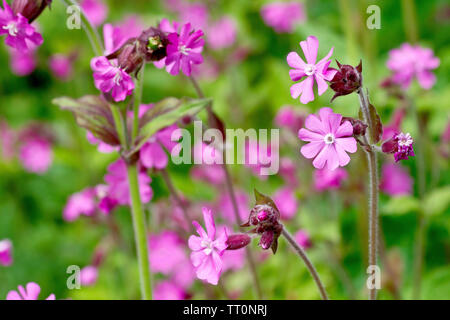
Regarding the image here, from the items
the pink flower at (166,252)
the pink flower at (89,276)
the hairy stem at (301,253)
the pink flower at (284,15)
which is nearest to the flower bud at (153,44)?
the hairy stem at (301,253)

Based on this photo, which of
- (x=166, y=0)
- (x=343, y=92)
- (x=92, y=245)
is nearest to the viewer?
(x=343, y=92)

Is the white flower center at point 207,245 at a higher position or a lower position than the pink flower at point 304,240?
higher

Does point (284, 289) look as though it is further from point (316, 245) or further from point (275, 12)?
point (275, 12)

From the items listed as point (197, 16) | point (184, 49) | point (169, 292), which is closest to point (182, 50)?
point (184, 49)

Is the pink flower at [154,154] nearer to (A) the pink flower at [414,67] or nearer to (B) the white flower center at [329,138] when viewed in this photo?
(B) the white flower center at [329,138]

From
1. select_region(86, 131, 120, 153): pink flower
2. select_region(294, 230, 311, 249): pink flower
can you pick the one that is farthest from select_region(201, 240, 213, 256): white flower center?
select_region(294, 230, 311, 249): pink flower

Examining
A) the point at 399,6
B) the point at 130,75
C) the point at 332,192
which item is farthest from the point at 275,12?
the point at 130,75
